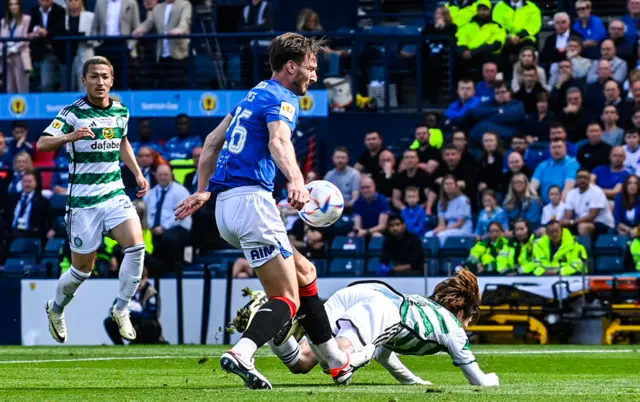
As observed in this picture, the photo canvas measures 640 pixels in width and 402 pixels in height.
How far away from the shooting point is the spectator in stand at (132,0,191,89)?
2177 cm

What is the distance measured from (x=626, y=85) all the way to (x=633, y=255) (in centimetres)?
335

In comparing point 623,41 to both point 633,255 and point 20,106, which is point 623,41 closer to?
point 633,255

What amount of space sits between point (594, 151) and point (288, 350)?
10.7m

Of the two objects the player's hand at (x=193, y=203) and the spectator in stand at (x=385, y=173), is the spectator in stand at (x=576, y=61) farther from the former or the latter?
the player's hand at (x=193, y=203)

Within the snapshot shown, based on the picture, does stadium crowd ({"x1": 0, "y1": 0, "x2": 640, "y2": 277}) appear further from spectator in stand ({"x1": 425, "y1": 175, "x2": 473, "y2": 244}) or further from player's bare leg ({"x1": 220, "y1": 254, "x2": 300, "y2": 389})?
player's bare leg ({"x1": 220, "y1": 254, "x2": 300, "y2": 389})

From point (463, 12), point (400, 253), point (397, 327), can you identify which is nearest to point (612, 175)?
point (400, 253)

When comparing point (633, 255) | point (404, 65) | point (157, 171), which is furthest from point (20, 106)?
point (633, 255)

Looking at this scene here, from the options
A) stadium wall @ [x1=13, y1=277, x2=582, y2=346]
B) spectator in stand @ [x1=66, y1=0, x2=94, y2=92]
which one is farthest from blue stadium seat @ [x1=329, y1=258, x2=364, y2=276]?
spectator in stand @ [x1=66, y1=0, x2=94, y2=92]

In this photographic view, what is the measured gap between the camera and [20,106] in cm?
2186

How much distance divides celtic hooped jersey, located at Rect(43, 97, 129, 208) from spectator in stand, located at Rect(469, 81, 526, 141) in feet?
31.0

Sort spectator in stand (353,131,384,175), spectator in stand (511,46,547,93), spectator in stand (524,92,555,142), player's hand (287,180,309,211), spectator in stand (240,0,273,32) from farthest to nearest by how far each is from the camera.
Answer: spectator in stand (240,0,273,32) → spectator in stand (511,46,547,93) → spectator in stand (353,131,384,175) → spectator in stand (524,92,555,142) → player's hand (287,180,309,211)

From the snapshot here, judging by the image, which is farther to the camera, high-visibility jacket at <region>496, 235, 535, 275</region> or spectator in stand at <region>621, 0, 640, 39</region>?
spectator in stand at <region>621, 0, 640, 39</region>

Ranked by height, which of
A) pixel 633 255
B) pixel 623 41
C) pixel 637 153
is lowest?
pixel 633 255

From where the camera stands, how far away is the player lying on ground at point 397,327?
833 centimetres
